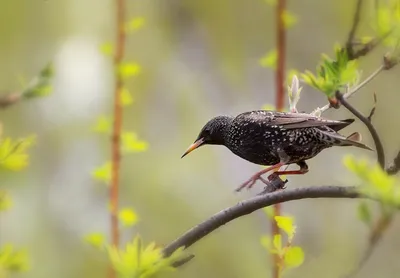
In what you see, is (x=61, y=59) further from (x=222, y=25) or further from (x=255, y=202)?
(x=255, y=202)

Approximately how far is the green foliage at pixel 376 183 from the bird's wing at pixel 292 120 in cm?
11

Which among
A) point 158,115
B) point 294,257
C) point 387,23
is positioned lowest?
point 158,115

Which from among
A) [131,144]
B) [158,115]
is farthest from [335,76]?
[158,115]

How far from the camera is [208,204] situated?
0.93 meters

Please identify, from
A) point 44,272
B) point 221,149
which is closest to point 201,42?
point 221,149

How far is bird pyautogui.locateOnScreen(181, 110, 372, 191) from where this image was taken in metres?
0.34

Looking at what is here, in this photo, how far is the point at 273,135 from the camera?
1.17 ft

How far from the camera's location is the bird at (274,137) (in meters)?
0.34

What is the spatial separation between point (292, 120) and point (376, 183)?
0.45ft

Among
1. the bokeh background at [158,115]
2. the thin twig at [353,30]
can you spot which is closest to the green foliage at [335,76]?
the thin twig at [353,30]

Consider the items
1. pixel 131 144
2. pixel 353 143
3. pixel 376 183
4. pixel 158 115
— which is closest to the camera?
pixel 376 183

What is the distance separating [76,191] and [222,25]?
35 cm

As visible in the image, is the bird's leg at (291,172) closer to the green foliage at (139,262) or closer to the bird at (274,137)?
the bird at (274,137)

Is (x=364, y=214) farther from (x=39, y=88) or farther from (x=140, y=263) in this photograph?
(x=39, y=88)
